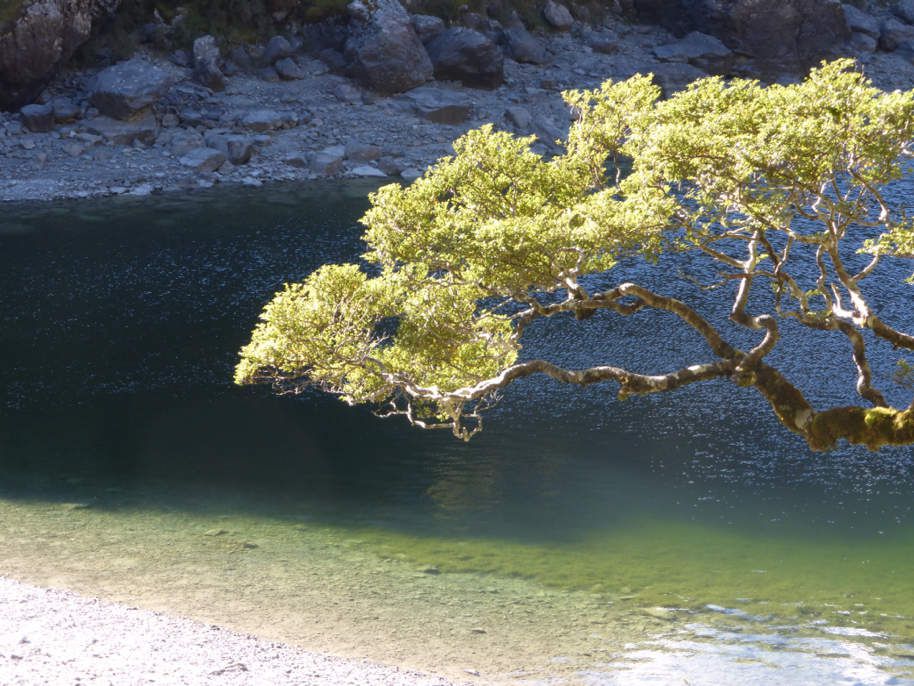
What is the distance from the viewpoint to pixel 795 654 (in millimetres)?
16281

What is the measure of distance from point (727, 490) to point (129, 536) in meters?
13.1

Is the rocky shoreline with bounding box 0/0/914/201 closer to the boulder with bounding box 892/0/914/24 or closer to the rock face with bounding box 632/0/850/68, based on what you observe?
the rock face with bounding box 632/0/850/68

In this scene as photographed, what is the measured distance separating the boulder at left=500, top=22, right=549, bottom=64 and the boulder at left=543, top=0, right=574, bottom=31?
3867mm

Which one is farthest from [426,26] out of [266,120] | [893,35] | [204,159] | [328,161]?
[893,35]

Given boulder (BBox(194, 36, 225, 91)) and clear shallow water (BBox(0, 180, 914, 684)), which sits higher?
boulder (BBox(194, 36, 225, 91))

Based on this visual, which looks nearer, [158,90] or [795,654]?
[795,654]

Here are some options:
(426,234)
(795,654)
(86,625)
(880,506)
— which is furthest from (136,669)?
(880,506)

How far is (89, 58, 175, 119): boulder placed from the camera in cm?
5789

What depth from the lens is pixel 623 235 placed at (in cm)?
→ 1414

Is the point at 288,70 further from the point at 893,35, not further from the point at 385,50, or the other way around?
the point at 893,35

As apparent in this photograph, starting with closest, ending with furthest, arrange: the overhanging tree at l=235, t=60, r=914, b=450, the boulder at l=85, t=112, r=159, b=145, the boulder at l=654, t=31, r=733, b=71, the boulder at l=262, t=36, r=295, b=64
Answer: the overhanging tree at l=235, t=60, r=914, b=450 → the boulder at l=85, t=112, r=159, b=145 → the boulder at l=262, t=36, r=295, b=64 → the boulder at l=654, t=31, r=733, b=71

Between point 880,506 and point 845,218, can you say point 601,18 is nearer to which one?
point 880,506

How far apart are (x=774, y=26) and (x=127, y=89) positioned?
47523mm

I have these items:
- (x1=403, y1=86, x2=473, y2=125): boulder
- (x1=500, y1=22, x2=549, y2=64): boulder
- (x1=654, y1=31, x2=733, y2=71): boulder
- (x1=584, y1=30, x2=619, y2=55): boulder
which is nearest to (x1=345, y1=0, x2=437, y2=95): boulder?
(x1=403, y1=86, x2=473, y2=125): boulder
